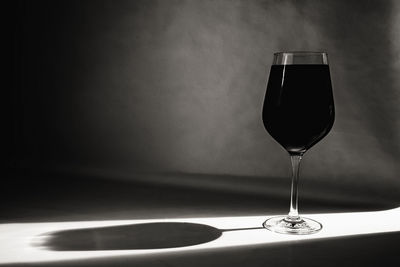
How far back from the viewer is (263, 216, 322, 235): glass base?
1200mm

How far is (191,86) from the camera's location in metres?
2.15

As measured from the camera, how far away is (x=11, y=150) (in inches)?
87.7

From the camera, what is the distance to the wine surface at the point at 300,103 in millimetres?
1172

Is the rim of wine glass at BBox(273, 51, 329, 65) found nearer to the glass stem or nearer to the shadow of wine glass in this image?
the glass stem

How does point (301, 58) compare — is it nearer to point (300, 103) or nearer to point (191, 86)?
point (300, 103)

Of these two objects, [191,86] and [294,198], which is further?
[191,86]

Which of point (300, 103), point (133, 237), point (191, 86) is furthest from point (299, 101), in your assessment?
point (191, 86)

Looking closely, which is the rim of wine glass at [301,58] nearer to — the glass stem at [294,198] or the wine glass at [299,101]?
the wine glass at [299,101]

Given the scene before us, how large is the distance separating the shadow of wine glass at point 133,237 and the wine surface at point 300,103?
286 millimetres

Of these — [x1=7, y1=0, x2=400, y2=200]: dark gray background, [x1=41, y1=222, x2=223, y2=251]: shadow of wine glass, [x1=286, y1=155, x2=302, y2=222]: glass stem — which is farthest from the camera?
[x1=7, y1=0, x2=400, y2=200]: dark gray background

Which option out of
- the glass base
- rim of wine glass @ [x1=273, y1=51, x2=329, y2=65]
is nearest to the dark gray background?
the glass base

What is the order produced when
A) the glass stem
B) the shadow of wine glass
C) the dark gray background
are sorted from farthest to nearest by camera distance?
the dark gray background, the glass stem, the shadow of wine glass

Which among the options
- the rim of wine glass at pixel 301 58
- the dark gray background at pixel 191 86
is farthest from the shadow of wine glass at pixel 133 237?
the dark gray background at pixel 191 86

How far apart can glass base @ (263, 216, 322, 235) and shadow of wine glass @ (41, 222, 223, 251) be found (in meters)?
0.13
